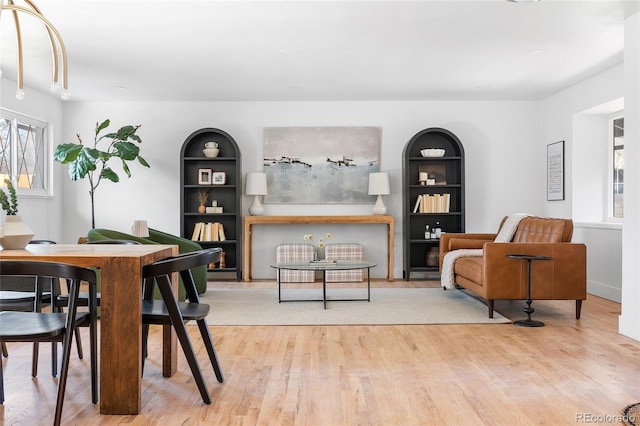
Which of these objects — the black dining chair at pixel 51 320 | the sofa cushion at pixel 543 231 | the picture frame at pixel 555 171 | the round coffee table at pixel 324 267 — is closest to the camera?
the black dining chair at pixel 51 320

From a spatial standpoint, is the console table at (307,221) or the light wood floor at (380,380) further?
the console table at (307,221)

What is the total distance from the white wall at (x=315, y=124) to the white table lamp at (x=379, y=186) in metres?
0.25

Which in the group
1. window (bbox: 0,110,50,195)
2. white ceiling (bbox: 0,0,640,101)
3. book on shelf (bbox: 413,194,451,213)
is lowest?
book on shelf (bbox: 413,194,451,213)

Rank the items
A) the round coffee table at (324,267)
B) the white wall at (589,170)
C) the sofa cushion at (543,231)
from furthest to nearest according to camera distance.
A: the white wall at (589,170)
the round coffee table at (324,267)
the sofa cushion at (543,231)

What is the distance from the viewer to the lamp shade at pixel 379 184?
717cm

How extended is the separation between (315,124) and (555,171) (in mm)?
3048

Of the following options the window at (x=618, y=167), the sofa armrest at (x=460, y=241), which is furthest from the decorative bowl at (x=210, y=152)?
the window at (x=618, y=167)

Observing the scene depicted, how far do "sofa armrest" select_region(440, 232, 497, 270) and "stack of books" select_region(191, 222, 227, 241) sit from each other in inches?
108

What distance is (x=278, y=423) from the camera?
2.43 m

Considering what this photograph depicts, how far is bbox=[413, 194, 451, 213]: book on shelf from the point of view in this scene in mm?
7238

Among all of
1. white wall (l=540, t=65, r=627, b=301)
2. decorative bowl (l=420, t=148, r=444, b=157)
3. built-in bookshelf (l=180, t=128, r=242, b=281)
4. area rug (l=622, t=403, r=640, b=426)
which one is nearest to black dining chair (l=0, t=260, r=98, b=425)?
area rug (l=622, t=403, r=640, b=426)

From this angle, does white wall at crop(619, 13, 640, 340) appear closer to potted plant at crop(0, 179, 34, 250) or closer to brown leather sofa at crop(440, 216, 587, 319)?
brown leather sofa at crop(440, 216, 587, 319)

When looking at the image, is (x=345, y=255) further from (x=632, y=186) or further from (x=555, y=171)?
(x=632, y=186)

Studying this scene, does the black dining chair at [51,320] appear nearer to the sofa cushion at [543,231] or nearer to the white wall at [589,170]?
the sofa cushion at [543,231]
